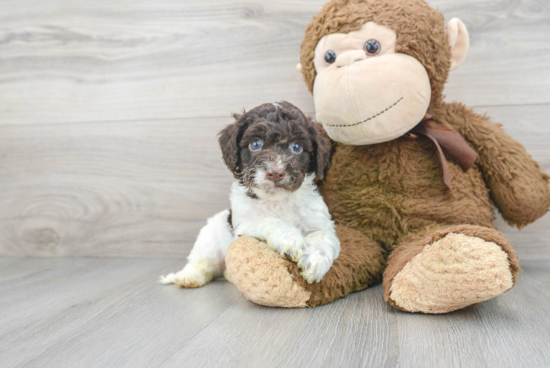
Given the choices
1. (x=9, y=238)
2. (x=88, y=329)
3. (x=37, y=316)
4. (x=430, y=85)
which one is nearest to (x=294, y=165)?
(x=430, y=85)

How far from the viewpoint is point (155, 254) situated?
2369mm

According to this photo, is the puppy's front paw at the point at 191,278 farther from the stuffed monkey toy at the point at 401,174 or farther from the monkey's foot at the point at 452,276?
the monkey's foot at the point at 452,276

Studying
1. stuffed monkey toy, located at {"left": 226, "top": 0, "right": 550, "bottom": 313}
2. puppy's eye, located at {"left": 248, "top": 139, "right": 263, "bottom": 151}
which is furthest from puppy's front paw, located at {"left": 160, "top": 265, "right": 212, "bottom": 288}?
puppy's eye, located at {"left": 248, "top": 139, "right": 263, "bottom": 151}

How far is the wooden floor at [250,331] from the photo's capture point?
1046mm

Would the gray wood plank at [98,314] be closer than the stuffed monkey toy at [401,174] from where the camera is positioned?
Yes

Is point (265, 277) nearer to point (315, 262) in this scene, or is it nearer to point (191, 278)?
point (315, 262)

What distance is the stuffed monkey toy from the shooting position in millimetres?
1297

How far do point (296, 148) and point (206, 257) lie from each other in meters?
0.62

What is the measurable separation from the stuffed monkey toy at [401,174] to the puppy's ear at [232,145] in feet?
0.90

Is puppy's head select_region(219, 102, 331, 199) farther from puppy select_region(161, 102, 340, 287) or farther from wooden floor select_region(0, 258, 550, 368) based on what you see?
wooden floor select_region(0, 258, 550, 368)

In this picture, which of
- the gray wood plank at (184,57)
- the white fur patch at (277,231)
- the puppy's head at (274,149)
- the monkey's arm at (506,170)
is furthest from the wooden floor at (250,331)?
the gray wood plank at (184,57)

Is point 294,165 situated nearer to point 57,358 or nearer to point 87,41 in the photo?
point 57,358

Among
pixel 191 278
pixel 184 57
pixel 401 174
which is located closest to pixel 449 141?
pixel 401 174

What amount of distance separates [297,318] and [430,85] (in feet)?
3.15
